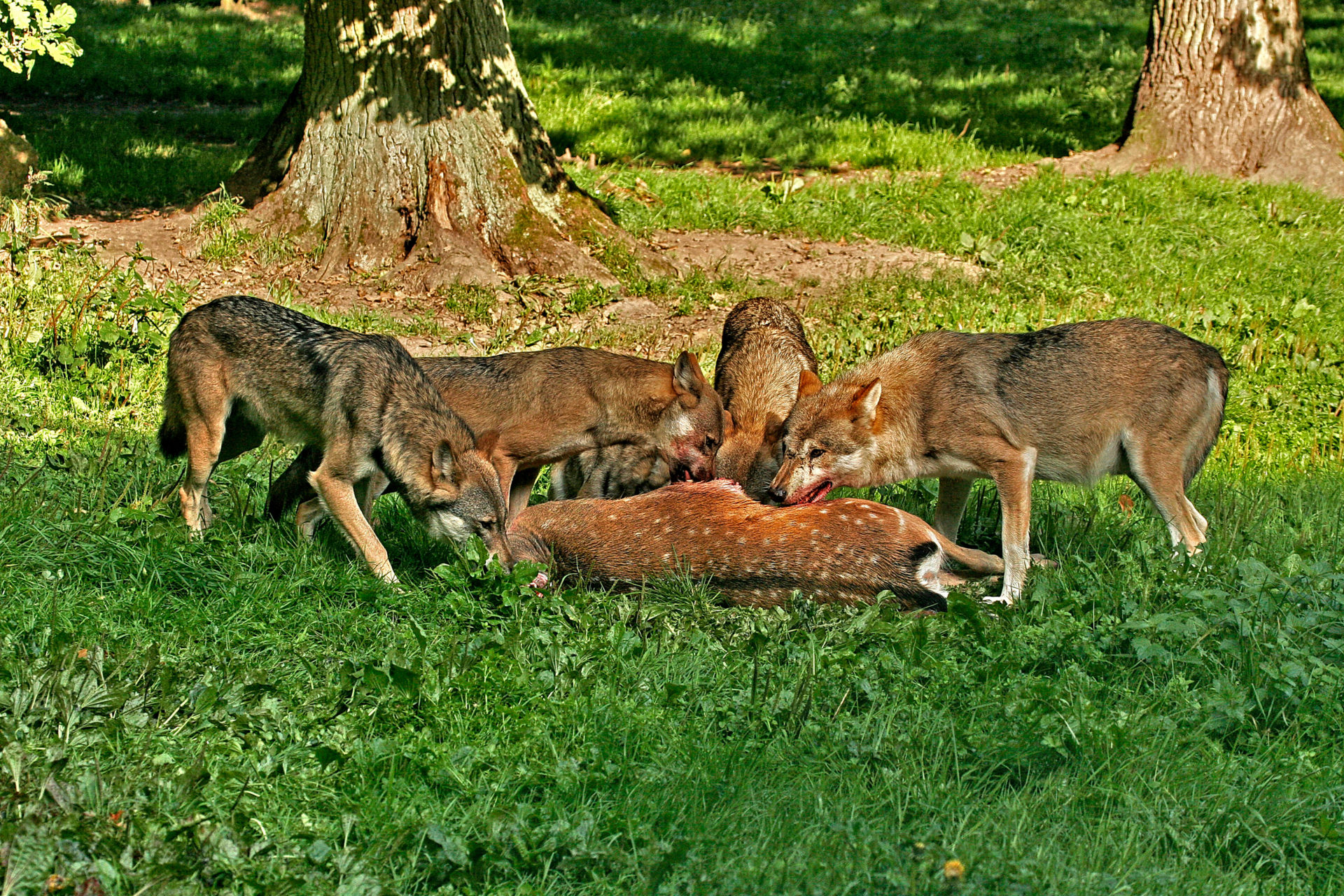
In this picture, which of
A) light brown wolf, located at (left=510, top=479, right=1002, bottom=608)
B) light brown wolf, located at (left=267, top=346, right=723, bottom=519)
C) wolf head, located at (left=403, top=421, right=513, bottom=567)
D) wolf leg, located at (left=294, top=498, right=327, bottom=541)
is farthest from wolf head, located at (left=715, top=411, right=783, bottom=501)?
wolf leg, located at (left=294, top=498, right=327, bottom=541)

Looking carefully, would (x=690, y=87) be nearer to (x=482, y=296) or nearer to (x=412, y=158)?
(x=412, y=158)

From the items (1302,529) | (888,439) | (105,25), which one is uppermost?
(105,25)

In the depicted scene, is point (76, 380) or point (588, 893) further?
point (76, 380)

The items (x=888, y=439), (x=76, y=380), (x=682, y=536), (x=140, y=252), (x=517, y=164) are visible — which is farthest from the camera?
(x=517, y=164)

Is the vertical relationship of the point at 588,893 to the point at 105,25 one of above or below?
below

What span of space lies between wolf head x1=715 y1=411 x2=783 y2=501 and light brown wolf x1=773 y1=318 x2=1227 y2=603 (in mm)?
409

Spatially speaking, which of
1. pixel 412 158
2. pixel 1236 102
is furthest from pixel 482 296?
pixel 1236 102

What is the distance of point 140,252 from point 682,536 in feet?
23.0

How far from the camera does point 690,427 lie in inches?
306

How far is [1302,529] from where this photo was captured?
6.95m

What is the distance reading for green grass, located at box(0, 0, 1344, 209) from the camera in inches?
587

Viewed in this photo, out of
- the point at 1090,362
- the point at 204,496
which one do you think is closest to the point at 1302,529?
the point at 1090,362

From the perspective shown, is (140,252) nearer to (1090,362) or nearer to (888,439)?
(888,439)

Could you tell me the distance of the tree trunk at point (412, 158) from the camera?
37.0 feet
